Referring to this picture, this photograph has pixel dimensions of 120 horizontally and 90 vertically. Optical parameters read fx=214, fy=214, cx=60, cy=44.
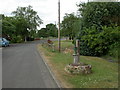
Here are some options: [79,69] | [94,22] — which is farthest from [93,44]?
[79,69]

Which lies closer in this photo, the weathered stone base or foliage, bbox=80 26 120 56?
the weathered stone base

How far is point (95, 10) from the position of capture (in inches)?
851

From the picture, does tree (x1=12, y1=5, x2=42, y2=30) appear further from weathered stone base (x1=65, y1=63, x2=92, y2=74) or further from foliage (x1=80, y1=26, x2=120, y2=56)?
weathered stone base (x1=65, y1=63, x2=92, y2=74)

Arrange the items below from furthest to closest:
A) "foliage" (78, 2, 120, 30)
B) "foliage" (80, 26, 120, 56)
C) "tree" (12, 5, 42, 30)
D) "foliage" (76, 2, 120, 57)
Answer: "tree" (12, 5, 42, 30), "foliage" (78, 2, 120, 30), "foliage" (76, 2, 120, 57), "foliage" (80, 26, 120, 56)

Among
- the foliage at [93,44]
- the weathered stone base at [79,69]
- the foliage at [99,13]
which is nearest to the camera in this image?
the weathered stone base at [79,69]

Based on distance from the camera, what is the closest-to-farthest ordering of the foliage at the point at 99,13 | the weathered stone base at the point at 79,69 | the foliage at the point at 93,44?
the weathered stone base at the point at 79,69
the foliage at the point at 93,44
the foliage at the point at 99,13

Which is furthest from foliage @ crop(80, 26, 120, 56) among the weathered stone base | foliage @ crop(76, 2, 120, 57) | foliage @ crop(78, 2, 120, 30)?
the weathered stone base

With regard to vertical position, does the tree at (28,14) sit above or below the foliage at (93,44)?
above

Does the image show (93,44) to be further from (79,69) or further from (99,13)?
(79,69)

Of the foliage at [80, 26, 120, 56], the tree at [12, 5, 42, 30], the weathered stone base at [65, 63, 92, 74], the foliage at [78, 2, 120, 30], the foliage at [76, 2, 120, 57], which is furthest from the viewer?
the tree at [12, 5, 42, 30]

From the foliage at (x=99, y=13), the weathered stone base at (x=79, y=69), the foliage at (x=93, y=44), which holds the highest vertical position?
the foliage at (x=99, y=13)

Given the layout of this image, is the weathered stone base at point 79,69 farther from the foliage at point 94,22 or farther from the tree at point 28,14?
the tree at point 28,14

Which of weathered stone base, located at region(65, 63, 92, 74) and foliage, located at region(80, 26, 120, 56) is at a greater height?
foliage, located at region(80, 26, 120, 56)

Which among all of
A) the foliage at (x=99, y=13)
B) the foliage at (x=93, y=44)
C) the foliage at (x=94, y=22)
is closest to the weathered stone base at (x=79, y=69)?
the foliage at (x=93, y=44)
